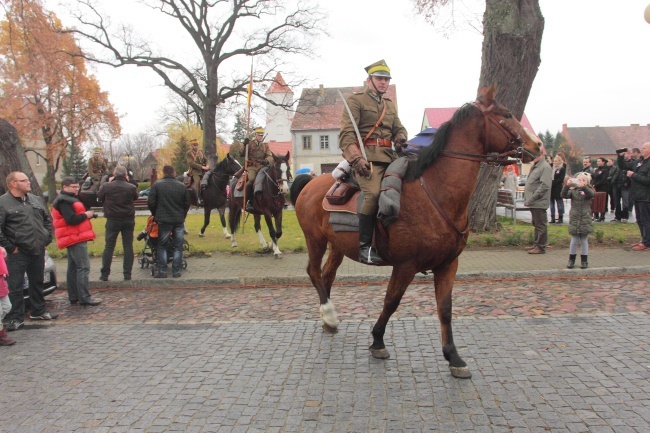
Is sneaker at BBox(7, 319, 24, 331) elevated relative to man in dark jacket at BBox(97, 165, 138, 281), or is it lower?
lower

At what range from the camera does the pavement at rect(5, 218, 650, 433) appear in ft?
14.1

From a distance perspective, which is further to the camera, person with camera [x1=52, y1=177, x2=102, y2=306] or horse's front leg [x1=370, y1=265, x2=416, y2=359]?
person with camera [x1=52, y1=177, x2=102, y2=306]

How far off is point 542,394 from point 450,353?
0.90 m

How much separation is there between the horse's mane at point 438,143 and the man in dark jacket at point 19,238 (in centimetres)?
556

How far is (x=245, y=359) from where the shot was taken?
5.80 metres

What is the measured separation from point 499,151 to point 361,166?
4.60 feet

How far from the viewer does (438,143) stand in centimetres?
536

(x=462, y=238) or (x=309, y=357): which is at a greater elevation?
(x=462, y=238)

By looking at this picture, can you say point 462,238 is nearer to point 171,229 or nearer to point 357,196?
point 357,196

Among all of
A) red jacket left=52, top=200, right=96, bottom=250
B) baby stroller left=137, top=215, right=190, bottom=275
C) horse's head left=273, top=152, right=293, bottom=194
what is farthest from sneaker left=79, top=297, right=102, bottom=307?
horse's head left=273, top=152, right=293, bottom=194

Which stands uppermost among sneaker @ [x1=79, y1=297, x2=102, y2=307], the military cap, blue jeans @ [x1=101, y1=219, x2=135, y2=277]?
the military cap

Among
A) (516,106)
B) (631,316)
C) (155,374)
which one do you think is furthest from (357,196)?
(516,106)

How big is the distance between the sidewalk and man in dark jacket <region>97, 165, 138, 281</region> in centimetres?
41

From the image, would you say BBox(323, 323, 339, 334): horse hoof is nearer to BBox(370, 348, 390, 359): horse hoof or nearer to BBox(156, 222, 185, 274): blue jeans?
BBox(370, 348, 390, 359): horse hoof
